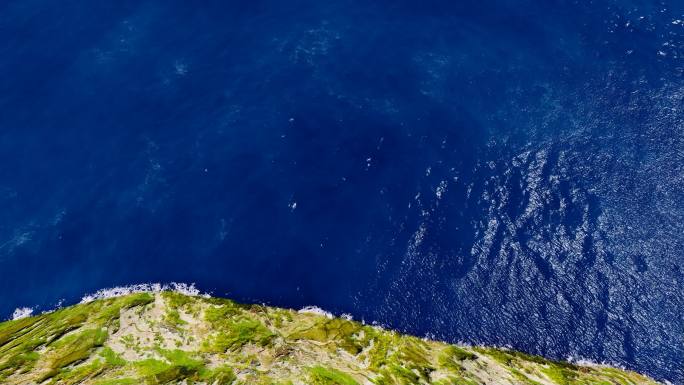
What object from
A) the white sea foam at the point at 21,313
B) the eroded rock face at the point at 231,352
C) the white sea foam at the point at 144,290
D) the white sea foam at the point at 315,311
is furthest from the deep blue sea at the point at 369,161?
the eroded rock face at the point at 231,352

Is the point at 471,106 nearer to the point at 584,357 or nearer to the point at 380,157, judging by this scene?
the point at 380,157

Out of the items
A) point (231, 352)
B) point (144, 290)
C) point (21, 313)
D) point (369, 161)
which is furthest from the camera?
point (369, 161)

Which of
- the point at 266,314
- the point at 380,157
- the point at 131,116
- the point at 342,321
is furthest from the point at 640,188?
the point at 131,116

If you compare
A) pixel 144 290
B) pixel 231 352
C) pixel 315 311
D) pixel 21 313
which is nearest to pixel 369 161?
pixel 315 311

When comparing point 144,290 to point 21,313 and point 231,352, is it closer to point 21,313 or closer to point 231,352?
point 231,352

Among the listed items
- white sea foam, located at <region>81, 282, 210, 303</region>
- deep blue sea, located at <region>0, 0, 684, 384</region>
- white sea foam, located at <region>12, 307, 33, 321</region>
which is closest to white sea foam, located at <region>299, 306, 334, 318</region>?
deep blue sea, located at <region>0, 0, 684, 384</region>

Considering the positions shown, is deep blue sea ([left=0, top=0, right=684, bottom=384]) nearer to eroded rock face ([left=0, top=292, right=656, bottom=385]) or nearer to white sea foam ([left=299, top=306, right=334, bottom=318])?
white sea foam ([left=299, top=306, right=334, bottom=318])

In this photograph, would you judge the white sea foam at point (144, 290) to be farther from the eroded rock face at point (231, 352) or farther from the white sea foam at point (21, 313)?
the white sea foam at point (21, 313)
